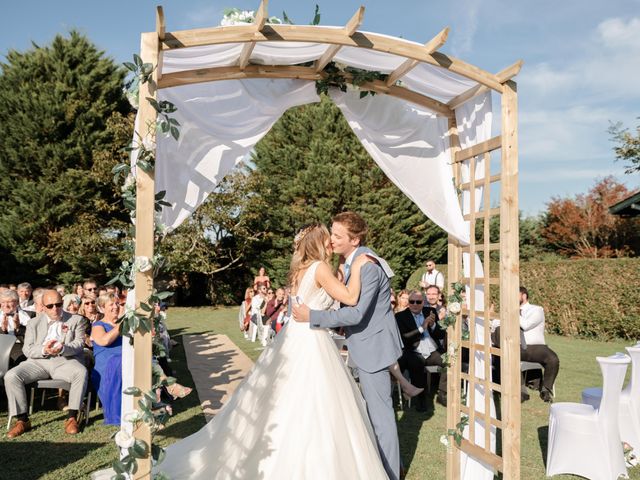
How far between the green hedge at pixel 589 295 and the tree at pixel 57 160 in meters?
15.5

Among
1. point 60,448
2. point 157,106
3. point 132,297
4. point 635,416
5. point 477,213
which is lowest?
point 60,448

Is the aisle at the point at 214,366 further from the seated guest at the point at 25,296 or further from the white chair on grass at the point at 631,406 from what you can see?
the white chair on grass at the point at 631,406

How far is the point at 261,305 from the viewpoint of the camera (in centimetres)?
1271

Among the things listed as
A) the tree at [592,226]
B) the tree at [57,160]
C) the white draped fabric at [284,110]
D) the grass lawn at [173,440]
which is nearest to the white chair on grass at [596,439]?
the grass lawn at [173,440]

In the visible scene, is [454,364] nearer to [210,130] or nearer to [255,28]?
[210,130]

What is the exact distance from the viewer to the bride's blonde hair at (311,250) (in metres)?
4.27

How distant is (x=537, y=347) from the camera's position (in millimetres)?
7484

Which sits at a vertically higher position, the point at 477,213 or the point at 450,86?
the point at 450,86

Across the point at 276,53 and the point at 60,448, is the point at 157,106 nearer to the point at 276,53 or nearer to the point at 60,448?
the point at 276,53

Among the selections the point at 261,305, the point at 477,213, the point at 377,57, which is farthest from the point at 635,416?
the point at 261,305

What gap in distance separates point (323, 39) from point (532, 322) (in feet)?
17.8

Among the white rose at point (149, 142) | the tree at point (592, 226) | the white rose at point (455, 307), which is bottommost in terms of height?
the white rose at point (455, 307)

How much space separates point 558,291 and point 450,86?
12053 millimetres

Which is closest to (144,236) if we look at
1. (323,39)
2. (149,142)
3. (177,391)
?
(149,142)
